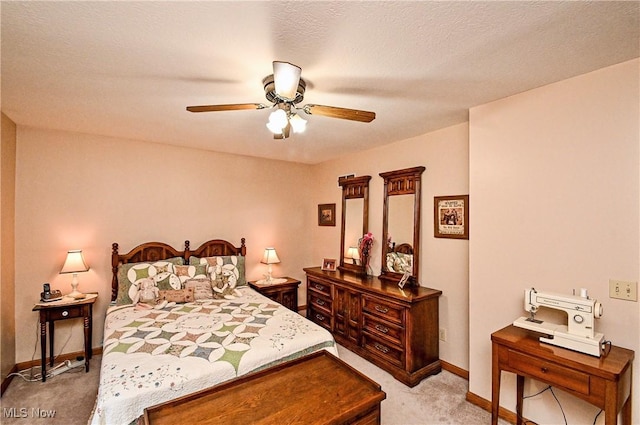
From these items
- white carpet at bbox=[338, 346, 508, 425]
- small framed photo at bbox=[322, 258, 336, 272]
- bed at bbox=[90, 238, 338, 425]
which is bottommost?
white carpet at bbox=[338, 346, 508, 425]

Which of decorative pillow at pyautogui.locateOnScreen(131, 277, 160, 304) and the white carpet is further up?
decorative pillow at pyautogui.locateOnScreen(131, 277, 160, 304)

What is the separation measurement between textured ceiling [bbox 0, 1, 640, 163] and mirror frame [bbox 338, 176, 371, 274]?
1.45m

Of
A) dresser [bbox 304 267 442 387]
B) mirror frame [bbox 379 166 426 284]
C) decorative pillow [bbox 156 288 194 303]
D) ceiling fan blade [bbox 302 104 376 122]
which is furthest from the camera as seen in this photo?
mirror frame [bbox 379 166 426 284]

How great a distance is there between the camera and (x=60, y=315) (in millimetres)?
2838

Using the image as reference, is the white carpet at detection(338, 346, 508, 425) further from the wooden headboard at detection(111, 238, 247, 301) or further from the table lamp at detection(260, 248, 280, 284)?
the wooden headboard at detection(111, 238, 247, 301)

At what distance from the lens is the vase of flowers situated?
151 inches

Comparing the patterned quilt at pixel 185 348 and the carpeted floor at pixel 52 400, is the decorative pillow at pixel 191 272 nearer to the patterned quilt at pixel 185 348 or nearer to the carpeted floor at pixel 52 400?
the patterned quilt at pixel 185 348

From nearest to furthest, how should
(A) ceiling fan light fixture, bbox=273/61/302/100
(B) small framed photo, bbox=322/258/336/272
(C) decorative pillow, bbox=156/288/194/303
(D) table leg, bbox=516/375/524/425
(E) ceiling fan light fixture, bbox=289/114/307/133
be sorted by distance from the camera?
(A) ceiling fan light fixture, bbox=273/61/302/100 < (E) ceiling fan light fixture, bbox=289/114/307/133 < (D) table leg, bbox=516/375/524/425 < (C) decorative pillow, bbox=156/288/194/303 < (B) small framed photo, bbox=322/258/336/272

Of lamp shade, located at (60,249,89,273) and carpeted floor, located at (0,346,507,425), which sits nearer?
carpeted floor, located at (0,346,507,425)

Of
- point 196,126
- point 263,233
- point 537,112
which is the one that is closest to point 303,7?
point 537,112

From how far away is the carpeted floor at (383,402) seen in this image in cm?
225

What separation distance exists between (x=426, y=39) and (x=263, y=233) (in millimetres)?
3579

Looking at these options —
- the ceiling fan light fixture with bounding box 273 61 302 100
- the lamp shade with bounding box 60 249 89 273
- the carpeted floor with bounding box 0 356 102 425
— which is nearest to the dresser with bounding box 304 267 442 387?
the ceiling fan light fixture with bounding box 273 61 302 100

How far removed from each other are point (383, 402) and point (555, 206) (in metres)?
2.07
